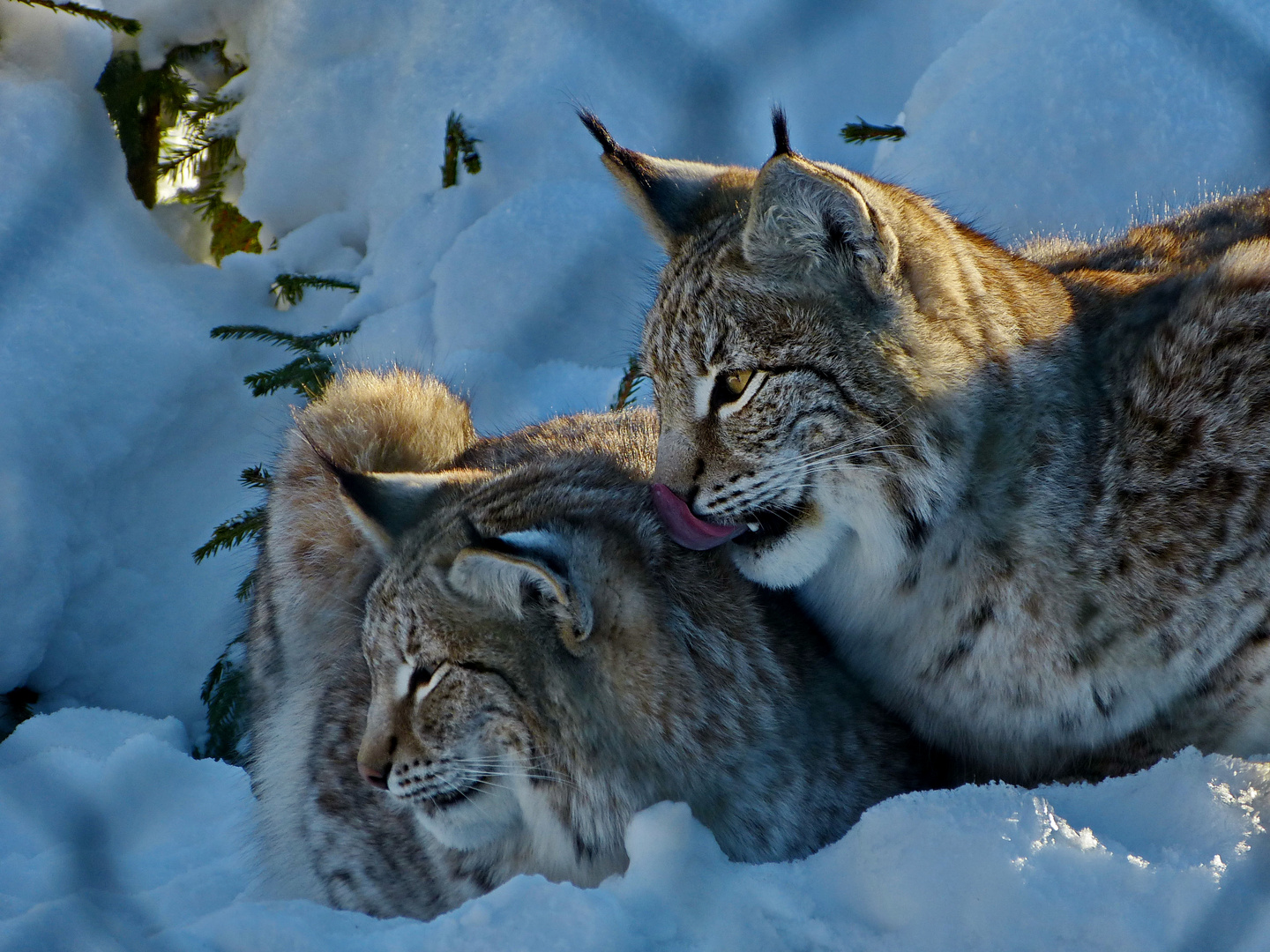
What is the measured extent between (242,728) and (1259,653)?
2566mm

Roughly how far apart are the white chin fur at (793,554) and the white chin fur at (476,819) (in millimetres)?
632

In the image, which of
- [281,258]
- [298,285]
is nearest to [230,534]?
[298,285]

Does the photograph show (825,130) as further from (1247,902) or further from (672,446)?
(1247,902)

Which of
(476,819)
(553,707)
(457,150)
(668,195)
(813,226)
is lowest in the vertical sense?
(476,819)

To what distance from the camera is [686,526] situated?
6.66 ft

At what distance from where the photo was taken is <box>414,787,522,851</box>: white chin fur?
6.67 ft

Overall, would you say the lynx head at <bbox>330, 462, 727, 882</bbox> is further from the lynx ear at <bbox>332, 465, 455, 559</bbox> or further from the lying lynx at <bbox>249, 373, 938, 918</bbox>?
the lynx ear at <bbox>332, 465, 455, 559</bbox>

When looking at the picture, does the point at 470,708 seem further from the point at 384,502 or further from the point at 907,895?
the point at 907,895

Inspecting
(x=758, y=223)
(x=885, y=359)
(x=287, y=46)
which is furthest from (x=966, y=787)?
(x=287, y=46)

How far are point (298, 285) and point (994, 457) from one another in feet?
9.52

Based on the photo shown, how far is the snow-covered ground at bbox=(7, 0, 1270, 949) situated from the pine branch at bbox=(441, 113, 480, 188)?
0.05m

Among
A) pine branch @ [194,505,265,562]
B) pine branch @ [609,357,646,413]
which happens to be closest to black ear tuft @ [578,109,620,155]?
pine branch @ [609,357,646,413]

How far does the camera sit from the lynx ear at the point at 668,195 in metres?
2.26

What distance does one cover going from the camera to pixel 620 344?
3.75m
